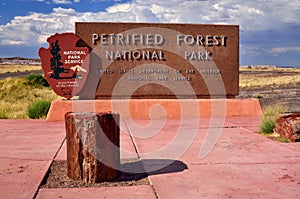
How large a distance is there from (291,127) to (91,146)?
199 inches

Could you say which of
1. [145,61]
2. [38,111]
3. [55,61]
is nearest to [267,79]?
[145,61]

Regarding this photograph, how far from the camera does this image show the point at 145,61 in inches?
537

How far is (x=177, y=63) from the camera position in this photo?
13.9 m

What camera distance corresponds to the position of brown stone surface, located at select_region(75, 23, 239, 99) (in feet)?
43.8

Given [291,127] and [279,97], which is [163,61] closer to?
[291,127]

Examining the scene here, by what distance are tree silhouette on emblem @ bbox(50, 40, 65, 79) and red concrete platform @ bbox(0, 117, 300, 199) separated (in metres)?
1.86

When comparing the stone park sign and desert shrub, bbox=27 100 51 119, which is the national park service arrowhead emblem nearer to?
the stone park sign

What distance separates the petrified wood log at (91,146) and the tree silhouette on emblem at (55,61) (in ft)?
23.9

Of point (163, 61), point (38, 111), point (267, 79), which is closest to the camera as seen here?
point (163, 61)

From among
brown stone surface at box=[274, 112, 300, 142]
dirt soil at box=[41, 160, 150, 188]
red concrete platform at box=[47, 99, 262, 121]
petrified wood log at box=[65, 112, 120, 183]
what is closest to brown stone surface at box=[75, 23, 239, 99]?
red concrete platform at box=[47, 99, 262, 121]

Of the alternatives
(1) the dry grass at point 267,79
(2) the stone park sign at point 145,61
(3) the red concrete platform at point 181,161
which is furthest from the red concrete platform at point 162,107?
(1) the dry grass at point 267,79

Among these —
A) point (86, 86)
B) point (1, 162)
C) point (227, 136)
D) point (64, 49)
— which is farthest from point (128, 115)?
point (1, 162)

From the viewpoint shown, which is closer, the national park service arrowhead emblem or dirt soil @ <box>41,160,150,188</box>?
dirt soil @ <box>41,160,150,188</box>

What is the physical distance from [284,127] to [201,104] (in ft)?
14.0
